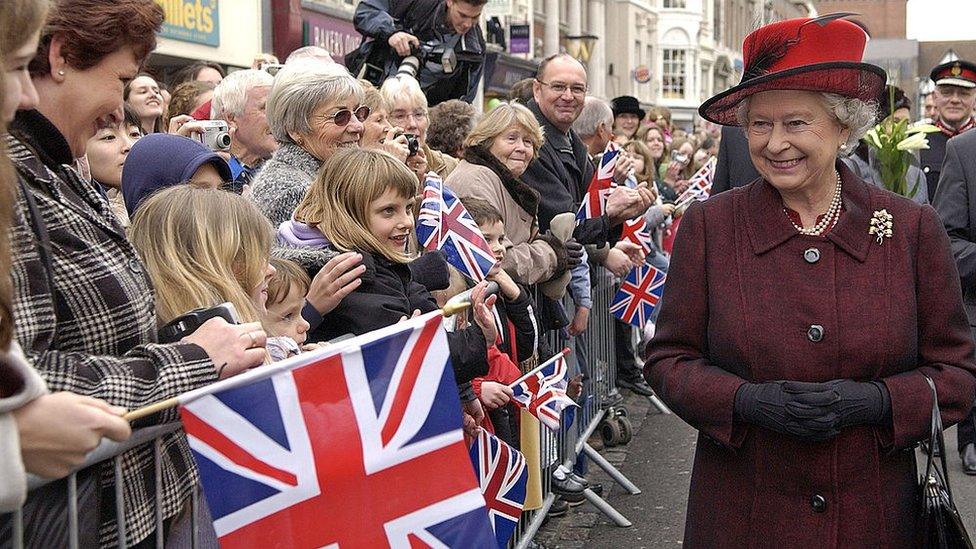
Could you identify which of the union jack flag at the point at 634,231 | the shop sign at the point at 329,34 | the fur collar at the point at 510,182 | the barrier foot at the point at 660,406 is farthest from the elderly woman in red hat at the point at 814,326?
the shop sign at the point at 329,34

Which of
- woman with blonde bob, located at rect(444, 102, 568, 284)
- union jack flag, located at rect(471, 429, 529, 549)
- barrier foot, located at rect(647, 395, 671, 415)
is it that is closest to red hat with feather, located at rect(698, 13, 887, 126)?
union jack flag, located at rect(471, 429, 529, 549)

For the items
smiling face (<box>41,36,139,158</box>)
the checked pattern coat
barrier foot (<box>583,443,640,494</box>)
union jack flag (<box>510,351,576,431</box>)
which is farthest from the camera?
barrier foot (<box>583,443,640,494</box>)

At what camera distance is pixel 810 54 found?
3.08 meters

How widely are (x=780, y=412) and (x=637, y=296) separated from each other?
514 centimetres

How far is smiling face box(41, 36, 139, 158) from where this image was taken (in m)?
2.50

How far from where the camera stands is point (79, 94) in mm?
2514

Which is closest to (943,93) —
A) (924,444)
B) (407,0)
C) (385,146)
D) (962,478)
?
(962,478)

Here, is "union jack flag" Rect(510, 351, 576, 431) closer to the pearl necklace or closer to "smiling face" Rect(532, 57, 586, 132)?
the pearl necklace

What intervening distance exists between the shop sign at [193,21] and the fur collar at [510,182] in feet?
35.3

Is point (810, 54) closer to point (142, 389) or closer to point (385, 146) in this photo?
point (142, 389)

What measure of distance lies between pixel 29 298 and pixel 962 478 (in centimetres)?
600

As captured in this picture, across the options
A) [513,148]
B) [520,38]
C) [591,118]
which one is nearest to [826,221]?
[513,148]

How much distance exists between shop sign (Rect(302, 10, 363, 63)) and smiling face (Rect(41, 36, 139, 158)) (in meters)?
17.4

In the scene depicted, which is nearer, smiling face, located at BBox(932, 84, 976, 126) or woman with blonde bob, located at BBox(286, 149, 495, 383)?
woman with blonde bob, located at BBox(286, 149, 495, 383)
